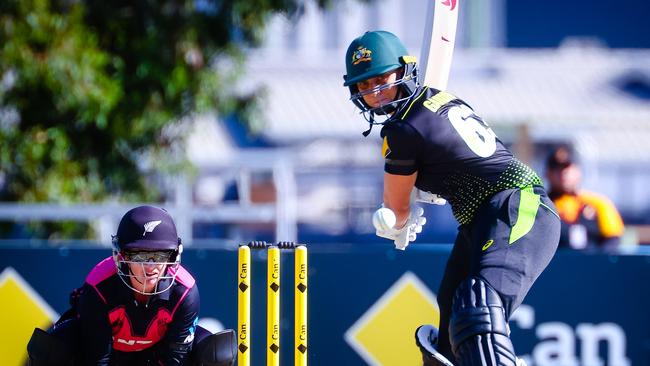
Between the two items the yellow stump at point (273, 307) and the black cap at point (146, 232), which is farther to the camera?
the yellow stump at point (273, 307)

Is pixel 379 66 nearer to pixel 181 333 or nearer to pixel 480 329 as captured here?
pixel 480 329

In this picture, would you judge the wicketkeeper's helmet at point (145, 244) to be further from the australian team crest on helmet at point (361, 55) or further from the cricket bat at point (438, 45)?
the cricket bat at point (438, 45)

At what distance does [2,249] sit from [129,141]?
3.42 m

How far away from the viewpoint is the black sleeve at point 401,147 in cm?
501

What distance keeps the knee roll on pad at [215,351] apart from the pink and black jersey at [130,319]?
2.4 inches

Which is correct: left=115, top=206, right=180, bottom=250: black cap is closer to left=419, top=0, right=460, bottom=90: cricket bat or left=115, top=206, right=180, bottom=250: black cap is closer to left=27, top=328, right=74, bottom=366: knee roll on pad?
left=27, top=328, right=74, bottom=366: knee roll on pad

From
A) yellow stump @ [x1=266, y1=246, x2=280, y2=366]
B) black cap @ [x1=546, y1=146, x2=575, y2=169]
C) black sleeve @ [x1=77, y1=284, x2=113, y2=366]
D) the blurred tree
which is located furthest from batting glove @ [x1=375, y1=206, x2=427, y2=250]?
the blurred tree

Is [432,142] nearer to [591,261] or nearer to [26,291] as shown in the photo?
[591,261]

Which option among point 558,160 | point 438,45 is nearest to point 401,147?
point 438,45

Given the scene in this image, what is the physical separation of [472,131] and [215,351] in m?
1.59

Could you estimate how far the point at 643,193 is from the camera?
695 inches

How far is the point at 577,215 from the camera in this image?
8242mm

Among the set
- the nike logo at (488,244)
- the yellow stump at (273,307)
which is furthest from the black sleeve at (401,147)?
the yellow stump at (273,307)

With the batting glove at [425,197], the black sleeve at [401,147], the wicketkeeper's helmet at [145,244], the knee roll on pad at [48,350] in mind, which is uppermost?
the black sleeve at [401,147]
